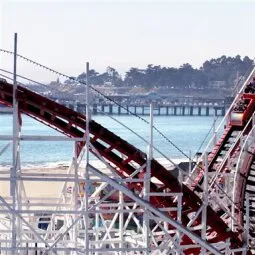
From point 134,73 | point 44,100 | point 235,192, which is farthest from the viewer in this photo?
point 134,73

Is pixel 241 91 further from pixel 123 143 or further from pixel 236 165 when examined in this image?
pixel 123 143

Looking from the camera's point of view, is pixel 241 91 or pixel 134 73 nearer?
pixel 241 91

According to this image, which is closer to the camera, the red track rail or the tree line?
the red track rail

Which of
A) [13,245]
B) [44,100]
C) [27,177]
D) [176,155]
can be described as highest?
[44,100]

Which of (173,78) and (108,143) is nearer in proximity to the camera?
(108,143)

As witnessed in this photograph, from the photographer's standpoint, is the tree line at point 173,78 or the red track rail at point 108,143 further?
the tree line at point 173,78

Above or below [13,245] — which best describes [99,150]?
above

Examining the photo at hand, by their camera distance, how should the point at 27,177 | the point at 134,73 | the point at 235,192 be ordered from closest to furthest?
Result: the point at 27,177 < the point at 235,192 < the point at 134,73

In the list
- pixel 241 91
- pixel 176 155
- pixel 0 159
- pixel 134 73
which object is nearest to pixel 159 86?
pixel 134 73
